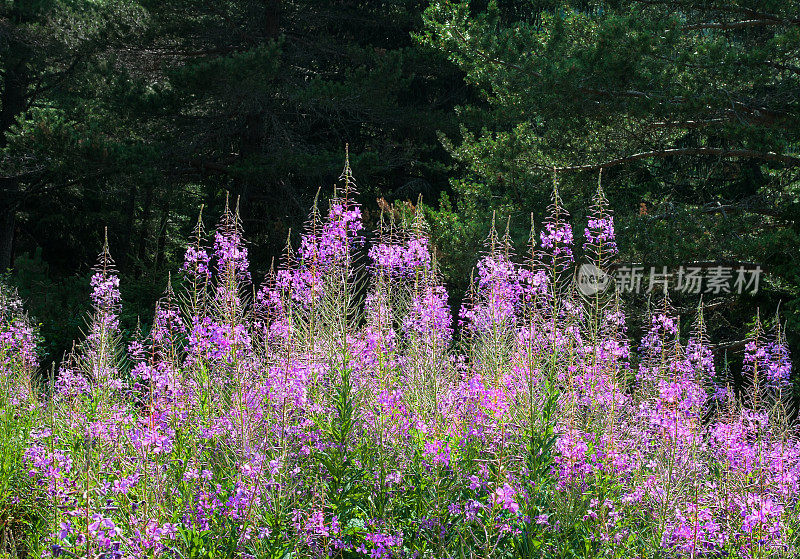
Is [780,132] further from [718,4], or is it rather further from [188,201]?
[188,201]

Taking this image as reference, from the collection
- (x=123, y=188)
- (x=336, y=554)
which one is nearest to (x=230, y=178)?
(x=123, y=188)

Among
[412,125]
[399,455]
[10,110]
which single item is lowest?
[399,455]

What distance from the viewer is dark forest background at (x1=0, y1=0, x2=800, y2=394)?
326 inches

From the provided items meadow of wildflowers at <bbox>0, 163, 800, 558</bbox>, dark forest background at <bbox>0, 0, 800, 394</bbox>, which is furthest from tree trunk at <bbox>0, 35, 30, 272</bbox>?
meadow of wildflowers at <bbox>0, 163, 800, 558</bbox>

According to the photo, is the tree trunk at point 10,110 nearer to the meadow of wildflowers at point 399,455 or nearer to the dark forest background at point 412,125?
the dark forest background at point 412,125

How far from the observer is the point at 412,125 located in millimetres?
14227

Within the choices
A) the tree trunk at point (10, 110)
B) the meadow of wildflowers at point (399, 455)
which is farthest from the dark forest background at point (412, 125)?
the meadow of wildflowers at point (399, 455)

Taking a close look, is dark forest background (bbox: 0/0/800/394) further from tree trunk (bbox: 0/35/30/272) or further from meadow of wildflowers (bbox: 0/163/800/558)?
meadow of wildflowers (bbox: 0/163/800/558)

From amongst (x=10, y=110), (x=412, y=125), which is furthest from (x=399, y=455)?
(x=10, y=110)

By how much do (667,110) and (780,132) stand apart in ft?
4.51

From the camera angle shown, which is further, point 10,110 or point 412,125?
point 10,110

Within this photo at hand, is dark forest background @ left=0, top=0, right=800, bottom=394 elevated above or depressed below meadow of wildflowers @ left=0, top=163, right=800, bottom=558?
above

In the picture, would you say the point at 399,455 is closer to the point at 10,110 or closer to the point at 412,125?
the point at 412,125

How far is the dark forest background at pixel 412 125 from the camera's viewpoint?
8.27 metres
